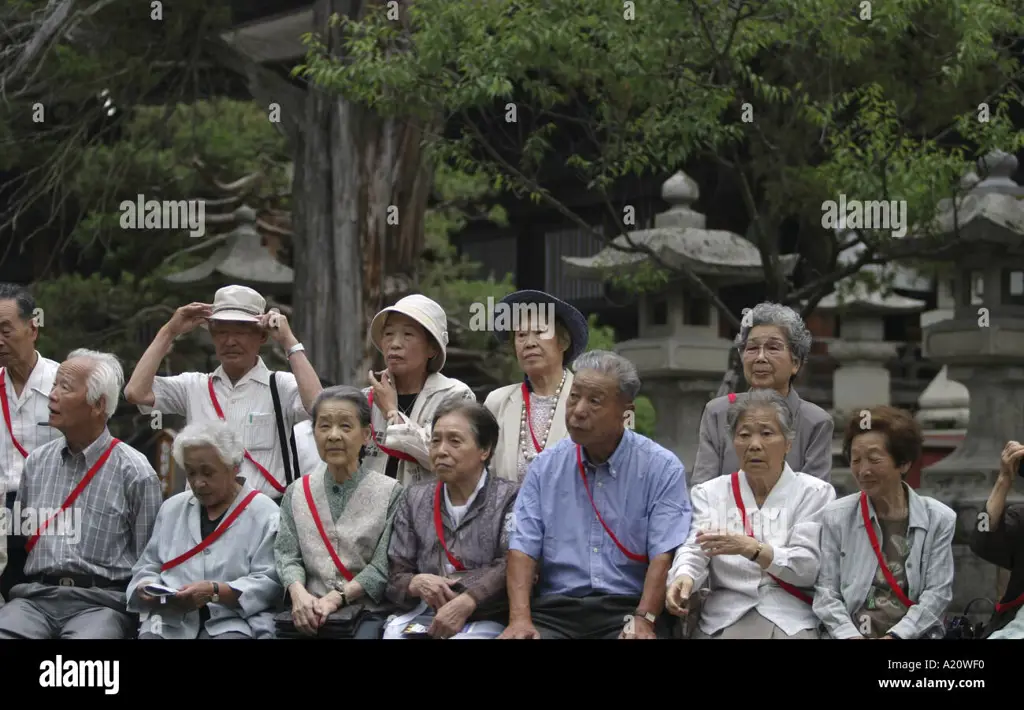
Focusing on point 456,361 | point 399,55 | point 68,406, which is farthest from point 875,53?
point 68,406

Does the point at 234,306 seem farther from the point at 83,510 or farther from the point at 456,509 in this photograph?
the point at 456,509

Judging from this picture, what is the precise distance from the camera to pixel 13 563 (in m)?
5.31

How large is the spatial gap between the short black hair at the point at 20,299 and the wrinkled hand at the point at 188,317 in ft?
1.99

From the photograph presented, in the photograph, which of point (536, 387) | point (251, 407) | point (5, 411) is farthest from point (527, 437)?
point (5, 411)

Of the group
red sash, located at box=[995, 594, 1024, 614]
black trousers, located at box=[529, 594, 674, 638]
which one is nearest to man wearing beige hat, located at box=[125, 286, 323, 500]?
black trousers, located at box=[529, 594, 674, 638]

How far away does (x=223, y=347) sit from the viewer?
5.66 metres

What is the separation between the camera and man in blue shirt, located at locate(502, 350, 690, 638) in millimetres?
4816

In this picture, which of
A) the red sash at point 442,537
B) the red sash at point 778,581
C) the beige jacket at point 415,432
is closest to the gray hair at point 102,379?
the beige jacket at point 415,432

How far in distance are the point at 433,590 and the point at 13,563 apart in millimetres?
1630

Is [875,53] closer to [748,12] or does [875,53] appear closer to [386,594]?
[748,12]

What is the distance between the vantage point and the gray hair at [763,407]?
15.9 ft

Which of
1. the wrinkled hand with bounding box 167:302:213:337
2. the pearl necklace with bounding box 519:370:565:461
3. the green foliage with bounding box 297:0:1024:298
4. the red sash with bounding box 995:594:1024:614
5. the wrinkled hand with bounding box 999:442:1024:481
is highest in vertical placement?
the green foliage with bounding box 297:0:1024:298

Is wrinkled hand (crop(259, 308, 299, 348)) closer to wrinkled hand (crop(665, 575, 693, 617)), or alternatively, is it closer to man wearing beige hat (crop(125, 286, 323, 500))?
man wearing beige hat (crop(125, 286, 323, 500))

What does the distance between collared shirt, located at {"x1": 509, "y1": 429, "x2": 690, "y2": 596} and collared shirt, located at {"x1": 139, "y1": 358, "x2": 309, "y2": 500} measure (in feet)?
3.79
